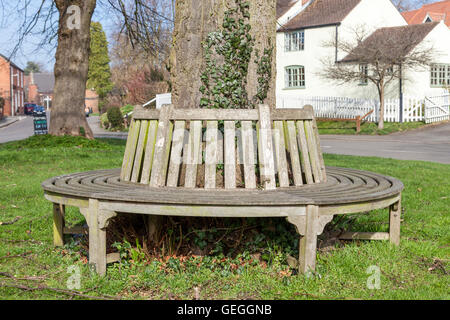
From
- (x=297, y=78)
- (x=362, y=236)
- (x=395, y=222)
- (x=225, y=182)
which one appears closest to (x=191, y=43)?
(x=225, y=182)

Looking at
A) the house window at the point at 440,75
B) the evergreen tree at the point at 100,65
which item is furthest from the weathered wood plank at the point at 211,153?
the evergreen tree at the point at 100,65

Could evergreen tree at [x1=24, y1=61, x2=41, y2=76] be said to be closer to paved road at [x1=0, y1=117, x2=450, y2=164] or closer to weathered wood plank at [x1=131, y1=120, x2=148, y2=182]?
paved road at [x1=0, y1=117, x2=450, y2=164]

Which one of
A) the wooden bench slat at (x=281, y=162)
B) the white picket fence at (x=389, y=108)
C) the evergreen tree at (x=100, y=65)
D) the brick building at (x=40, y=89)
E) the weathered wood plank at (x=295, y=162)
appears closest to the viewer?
the wooden bench slat at (x=281, y=162)

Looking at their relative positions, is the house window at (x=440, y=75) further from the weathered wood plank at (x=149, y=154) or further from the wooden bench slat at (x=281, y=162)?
the weathered wood plank at (x=149, y=154)

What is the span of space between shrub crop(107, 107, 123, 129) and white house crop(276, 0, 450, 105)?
10076mm

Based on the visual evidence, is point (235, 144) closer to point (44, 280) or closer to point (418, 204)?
point (44, 280)

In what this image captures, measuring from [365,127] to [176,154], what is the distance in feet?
76.3

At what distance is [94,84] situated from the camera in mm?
75562

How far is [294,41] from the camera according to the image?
35.8m

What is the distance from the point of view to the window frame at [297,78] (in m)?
35.3

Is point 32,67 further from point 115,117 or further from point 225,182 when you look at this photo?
point 225,182

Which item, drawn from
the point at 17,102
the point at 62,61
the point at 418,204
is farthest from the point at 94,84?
the point at 418,204

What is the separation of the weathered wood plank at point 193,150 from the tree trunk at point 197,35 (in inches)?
12.9

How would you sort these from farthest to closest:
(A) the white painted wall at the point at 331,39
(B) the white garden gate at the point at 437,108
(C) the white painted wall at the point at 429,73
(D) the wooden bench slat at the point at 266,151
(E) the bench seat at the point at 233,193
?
(A) the white painted wall at the point at 331,39 < (C) the white painted wall at the point at 429,73 < (B) the white garden gate at the point at 437,108 < (D) the wooden bench slat at the point at 266,151 < (E) the bench seat at the point at 233,193
